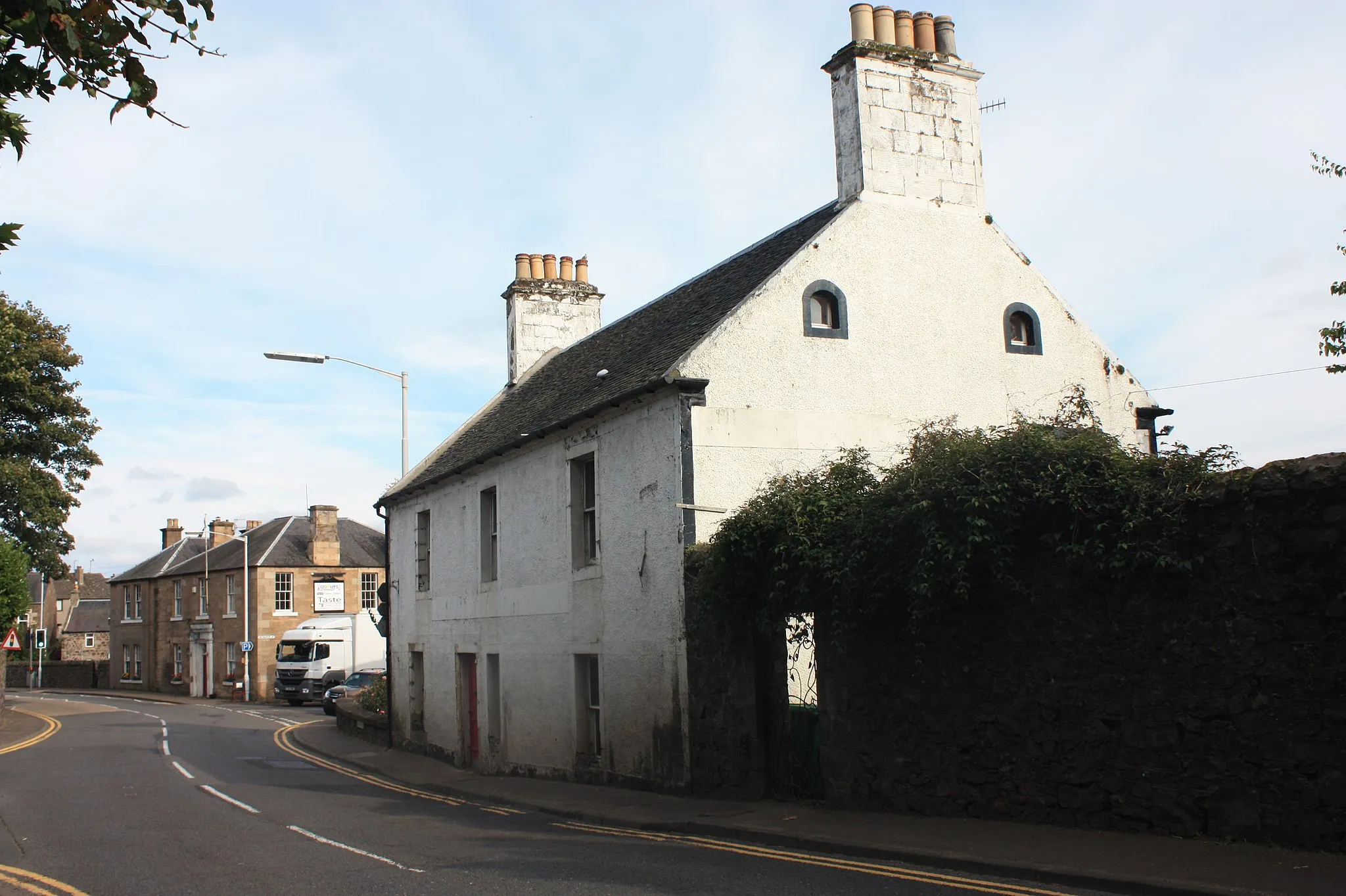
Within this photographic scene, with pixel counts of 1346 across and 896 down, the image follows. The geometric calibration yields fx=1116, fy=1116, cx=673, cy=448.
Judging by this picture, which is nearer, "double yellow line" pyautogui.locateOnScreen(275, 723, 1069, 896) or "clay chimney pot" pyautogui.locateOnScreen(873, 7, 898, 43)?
"double yellow line" pyautogui.locateOnScreen(275, 723, 1069, 896)

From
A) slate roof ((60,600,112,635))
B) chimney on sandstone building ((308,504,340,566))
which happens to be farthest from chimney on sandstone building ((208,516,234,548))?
slate roof ((60,600,112,635))

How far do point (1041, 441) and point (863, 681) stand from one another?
10.8ft

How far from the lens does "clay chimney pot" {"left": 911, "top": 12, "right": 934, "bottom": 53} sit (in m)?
17.0

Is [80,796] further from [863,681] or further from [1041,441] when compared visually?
[1041,441]

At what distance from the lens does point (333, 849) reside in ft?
37.3

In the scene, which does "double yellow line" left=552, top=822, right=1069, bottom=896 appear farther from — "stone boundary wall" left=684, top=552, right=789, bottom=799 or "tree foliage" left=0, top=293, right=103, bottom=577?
"tree foliage" left=0, top=293, right=103, bottom=577

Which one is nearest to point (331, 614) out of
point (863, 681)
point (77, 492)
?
point (77, 492)

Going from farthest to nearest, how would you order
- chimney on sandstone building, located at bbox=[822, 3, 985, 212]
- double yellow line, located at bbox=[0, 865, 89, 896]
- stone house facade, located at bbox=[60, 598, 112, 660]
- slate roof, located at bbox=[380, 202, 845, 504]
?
stone house facade, located at bbox=[60, 598, 112, 660] < chimney on sandstone building, located at bbox=[822, 3, 985, 212] < slate roof, located at bbox=[380, 202, 845, 504] < double yellow line, located at bbox=[0, 865, 89, 896]

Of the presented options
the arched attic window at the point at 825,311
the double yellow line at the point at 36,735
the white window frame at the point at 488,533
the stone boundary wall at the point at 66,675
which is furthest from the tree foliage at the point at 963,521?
the stone boundary wall at the point at 66,675

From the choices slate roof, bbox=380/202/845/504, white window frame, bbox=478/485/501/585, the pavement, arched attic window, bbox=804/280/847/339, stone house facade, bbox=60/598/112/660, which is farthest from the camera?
stone house facade, bbox=60/598/112/660

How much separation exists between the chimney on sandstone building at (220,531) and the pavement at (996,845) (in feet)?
161

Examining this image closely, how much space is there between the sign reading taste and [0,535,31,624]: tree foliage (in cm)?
A: 1633

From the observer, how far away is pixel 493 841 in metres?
11.6

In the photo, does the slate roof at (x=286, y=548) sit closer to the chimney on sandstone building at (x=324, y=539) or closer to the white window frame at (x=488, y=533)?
the chimney on sandstone building at (x=324, y=539)
